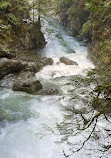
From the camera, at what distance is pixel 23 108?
6.86 metres

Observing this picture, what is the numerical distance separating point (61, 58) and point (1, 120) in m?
7.96

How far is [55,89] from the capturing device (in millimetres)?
8320

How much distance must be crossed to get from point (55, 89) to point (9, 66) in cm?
353

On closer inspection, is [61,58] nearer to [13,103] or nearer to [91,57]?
[91,57]

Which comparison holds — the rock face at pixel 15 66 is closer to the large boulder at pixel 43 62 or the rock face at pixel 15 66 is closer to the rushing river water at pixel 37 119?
the large boulder at pixel 43 62

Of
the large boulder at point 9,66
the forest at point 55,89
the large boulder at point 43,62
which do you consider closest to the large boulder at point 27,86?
the forest at point 55,89

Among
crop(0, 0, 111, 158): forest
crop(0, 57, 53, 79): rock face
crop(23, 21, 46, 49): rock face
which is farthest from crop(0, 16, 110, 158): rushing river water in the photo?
crop(23, 21, 46, 49): rock face

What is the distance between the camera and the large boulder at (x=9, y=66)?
30.7ft

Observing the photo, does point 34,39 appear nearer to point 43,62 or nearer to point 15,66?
point 43,62

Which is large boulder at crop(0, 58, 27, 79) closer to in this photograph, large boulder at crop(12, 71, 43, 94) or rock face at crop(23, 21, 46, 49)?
large boulder at crop(12, 71, 43, 94)

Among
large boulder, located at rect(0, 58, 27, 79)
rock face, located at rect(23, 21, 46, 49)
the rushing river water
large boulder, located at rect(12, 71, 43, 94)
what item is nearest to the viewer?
the rushing river water

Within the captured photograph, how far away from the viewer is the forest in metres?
3.74

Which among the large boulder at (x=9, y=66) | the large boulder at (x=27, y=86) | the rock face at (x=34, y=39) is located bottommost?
the large boulder at (x=27, y=86)

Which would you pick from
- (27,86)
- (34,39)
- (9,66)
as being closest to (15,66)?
(9,66)
